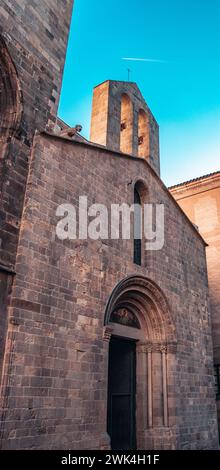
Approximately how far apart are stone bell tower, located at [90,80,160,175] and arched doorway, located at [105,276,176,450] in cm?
397

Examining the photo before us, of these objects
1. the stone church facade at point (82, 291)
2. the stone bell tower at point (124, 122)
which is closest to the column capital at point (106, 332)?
the stone church facade at point (82, 291)

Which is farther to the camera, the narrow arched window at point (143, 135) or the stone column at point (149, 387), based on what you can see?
the narrow arched window at point (143, 135)

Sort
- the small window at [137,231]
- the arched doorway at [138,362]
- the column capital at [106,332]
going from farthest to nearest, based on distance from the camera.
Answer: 1. the small window at [137,231]
2. the arched doorway at [138,362]
3. the column capital at [106,332]

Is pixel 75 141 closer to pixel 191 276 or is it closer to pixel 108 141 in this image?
pixel 108 141

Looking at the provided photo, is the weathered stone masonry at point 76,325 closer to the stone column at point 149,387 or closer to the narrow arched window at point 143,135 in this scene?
the stone column at point 149,387

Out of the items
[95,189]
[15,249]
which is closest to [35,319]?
[15,249]

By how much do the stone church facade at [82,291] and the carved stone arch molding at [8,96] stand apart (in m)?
0.02

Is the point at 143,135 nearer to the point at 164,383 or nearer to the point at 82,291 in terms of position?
the point at 82,291

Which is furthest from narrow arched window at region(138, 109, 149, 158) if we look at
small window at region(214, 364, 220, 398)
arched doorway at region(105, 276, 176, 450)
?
small window at region(214, 364, 220, 398)

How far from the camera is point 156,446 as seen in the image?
→ 799cm

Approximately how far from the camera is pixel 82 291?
23.2 feet

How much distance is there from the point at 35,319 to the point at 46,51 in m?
6.01

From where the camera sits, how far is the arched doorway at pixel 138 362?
833 cm

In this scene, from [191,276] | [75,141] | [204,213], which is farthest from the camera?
[204,213]
